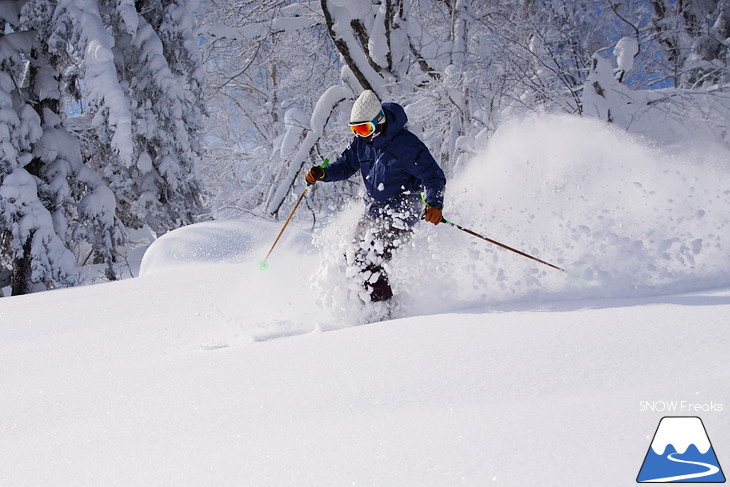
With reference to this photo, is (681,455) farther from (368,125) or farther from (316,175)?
(316,175)

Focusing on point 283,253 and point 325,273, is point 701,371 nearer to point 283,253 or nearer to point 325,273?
point 325,273

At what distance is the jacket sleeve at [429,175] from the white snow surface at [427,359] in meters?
0.41

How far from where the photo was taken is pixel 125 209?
12812 mm

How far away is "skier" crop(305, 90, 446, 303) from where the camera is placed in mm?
3789

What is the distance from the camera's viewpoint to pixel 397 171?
12.8 feet

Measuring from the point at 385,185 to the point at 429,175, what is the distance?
0.36 metres

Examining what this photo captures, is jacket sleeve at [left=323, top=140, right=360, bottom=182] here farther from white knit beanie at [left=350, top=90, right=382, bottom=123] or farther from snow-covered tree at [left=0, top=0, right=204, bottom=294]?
snow-covered tree at [left=0, top=0, right=204, bottom=294]

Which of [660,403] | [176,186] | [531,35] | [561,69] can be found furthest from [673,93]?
[176,186]

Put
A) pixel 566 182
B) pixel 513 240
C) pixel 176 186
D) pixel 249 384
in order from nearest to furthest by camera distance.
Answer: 1. pixel 249 384
2. pixel 513 240
3. pixel 566 182
4. pixel 176 186

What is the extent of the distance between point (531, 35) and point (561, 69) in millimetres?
1573

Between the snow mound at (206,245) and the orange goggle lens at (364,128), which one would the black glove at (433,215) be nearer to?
the orange goggle lens at (364,128)

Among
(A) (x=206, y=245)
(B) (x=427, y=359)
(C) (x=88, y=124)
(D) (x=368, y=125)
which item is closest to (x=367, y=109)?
(D) (x=368, y=125)

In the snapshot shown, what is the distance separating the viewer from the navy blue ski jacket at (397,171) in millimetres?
3809

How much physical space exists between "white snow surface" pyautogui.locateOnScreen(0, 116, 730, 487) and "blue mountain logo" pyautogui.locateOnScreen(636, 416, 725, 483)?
0.11ft
